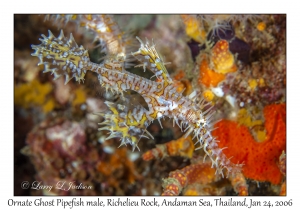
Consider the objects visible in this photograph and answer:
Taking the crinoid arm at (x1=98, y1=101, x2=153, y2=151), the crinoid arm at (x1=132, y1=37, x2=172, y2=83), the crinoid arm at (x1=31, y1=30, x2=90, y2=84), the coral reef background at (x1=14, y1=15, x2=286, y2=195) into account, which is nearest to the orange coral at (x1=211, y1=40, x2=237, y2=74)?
the coral reef background at (x1=14, y1=15, x2=286, y2=195)

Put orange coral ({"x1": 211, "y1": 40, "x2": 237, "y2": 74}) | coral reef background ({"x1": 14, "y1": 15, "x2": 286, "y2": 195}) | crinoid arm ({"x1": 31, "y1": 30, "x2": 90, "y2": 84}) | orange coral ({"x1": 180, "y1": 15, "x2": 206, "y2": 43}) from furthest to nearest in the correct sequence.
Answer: orange coral ({"x1": 180, "y1": 15, "x2": 206, "y2": 43}) < coral reef background ({"x1": 14, "y1": 15, "x2": 286, "y2": 195}) < orange coral ({"x1": 211, "y1": 40, "x2": 237, "y2": 74}) < crinoid arm ({"x1": 31, "y1": 30, "x2": 90, "y2": 84})

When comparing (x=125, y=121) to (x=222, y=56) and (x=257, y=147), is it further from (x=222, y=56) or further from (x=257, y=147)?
(x=257, y=147)

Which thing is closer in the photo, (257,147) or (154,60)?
(154,60)

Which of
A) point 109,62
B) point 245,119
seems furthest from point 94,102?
point 245,119

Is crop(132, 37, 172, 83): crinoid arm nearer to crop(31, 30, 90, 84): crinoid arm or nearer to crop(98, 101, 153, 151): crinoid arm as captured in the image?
crop(98, 101, 153, 151): crinoid arm

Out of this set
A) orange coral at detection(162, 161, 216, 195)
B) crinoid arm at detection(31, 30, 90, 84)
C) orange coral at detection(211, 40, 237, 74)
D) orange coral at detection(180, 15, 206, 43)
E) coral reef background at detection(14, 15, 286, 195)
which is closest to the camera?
crinoid arm at detection(31, 30, 90, 84)

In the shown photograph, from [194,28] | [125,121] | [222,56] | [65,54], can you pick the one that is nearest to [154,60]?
[125,121]

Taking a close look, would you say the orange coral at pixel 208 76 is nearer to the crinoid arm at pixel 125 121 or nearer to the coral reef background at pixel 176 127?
the coral reef background at pixel 176 127
